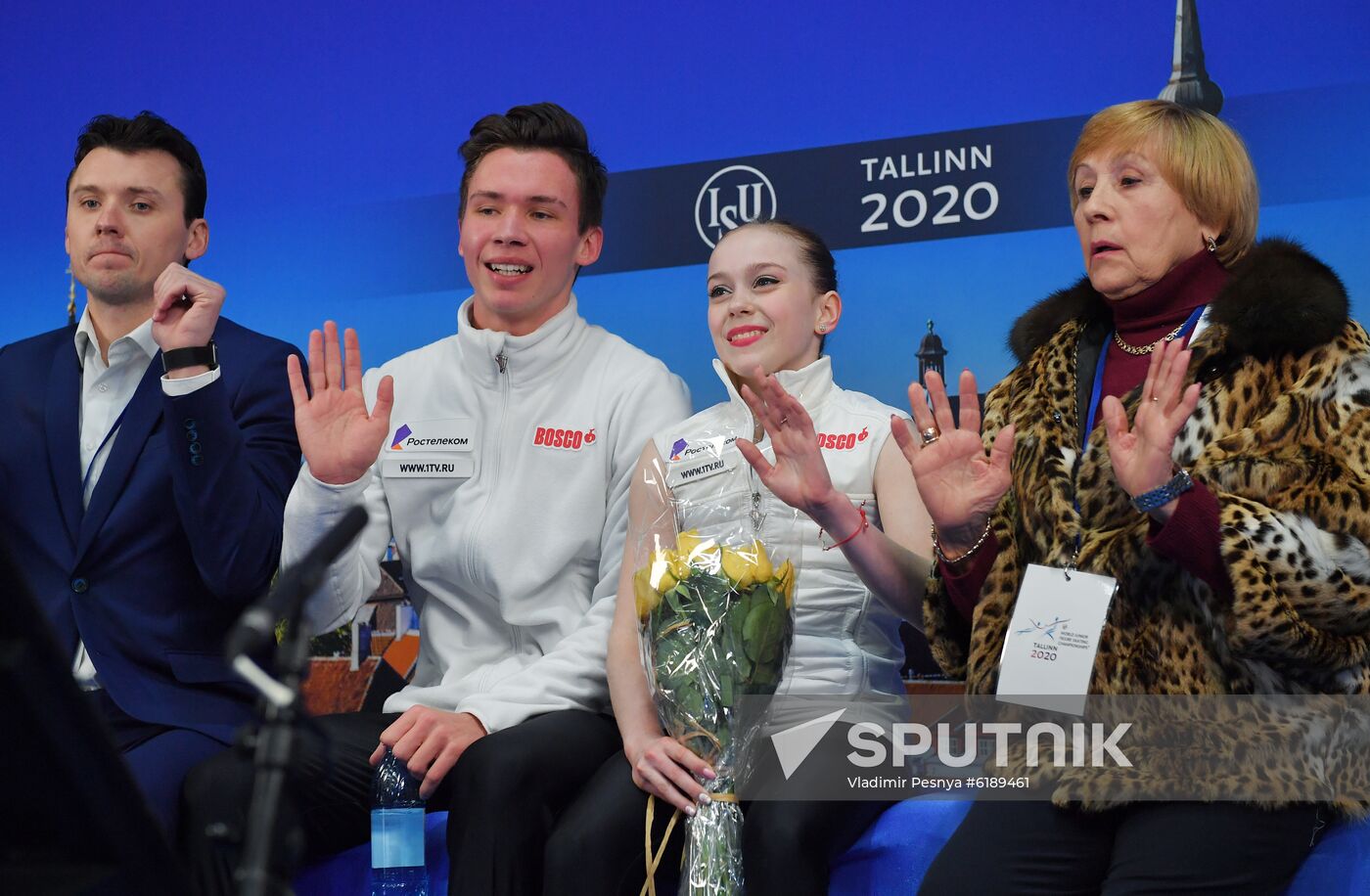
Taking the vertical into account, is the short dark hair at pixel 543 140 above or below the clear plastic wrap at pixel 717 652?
above

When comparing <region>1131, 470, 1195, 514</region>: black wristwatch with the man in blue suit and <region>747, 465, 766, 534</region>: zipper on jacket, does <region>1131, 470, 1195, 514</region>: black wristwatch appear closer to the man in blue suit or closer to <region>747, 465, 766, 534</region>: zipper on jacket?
<region>747, 465, 766, 534</region>: zipper on jacket

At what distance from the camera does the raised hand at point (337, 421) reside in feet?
8.54

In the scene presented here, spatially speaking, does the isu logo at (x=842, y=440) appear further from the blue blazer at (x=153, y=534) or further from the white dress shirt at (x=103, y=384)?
the white dress shirt at (x=103, y=384)

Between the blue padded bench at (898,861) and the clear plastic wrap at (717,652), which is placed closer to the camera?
the blue padded bench at (898,861)

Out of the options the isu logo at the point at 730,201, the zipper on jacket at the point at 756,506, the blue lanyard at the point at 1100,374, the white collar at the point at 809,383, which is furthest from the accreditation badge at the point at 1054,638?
the isu logo at the point at 730,201

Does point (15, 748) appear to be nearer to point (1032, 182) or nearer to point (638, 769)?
point (638, 769)

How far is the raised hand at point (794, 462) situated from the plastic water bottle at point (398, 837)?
85 cm

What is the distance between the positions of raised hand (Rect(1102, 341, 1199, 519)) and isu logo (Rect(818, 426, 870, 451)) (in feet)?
2.21

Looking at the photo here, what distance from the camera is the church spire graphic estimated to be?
127 inches

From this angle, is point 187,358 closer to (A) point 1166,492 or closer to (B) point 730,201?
(B) point 730,201

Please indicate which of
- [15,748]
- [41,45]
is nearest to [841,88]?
[41,45]

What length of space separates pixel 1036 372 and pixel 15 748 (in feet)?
6.11

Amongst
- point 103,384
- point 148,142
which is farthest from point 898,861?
point 148,142

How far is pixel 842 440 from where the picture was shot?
271 cm
